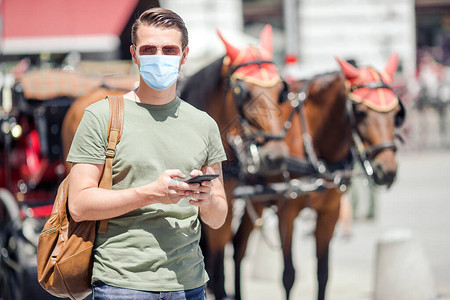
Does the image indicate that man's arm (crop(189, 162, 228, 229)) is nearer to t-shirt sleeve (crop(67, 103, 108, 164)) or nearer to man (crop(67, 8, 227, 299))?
man (crop(67, 8, 227, 299))

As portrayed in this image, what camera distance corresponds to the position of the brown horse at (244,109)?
16.3 ft

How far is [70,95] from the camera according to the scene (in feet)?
20.8

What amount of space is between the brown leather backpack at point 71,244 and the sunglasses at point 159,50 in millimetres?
190

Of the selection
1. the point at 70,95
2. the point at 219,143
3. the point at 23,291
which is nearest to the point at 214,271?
the point at 23,291

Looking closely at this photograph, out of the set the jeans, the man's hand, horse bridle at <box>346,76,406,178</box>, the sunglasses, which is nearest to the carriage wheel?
horse bridle at <box>346,76,406,178</box>

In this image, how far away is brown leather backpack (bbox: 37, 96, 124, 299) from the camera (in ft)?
7.89

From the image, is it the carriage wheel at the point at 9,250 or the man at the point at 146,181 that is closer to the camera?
the man at the point at 146,181

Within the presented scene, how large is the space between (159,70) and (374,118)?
3093mm

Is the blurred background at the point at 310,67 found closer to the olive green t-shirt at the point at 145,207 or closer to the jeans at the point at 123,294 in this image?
the olive green t-shirt at the point at 145,207

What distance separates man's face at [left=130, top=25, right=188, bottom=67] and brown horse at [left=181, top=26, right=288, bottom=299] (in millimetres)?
2442

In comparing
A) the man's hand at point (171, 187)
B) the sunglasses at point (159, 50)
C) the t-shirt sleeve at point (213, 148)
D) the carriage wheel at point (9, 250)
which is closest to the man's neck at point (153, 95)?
the sunglasses at point (159, 50)

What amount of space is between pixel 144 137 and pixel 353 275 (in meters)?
5.42

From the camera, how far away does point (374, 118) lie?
5.19m

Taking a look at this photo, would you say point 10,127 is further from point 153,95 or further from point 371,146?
point 153,95
